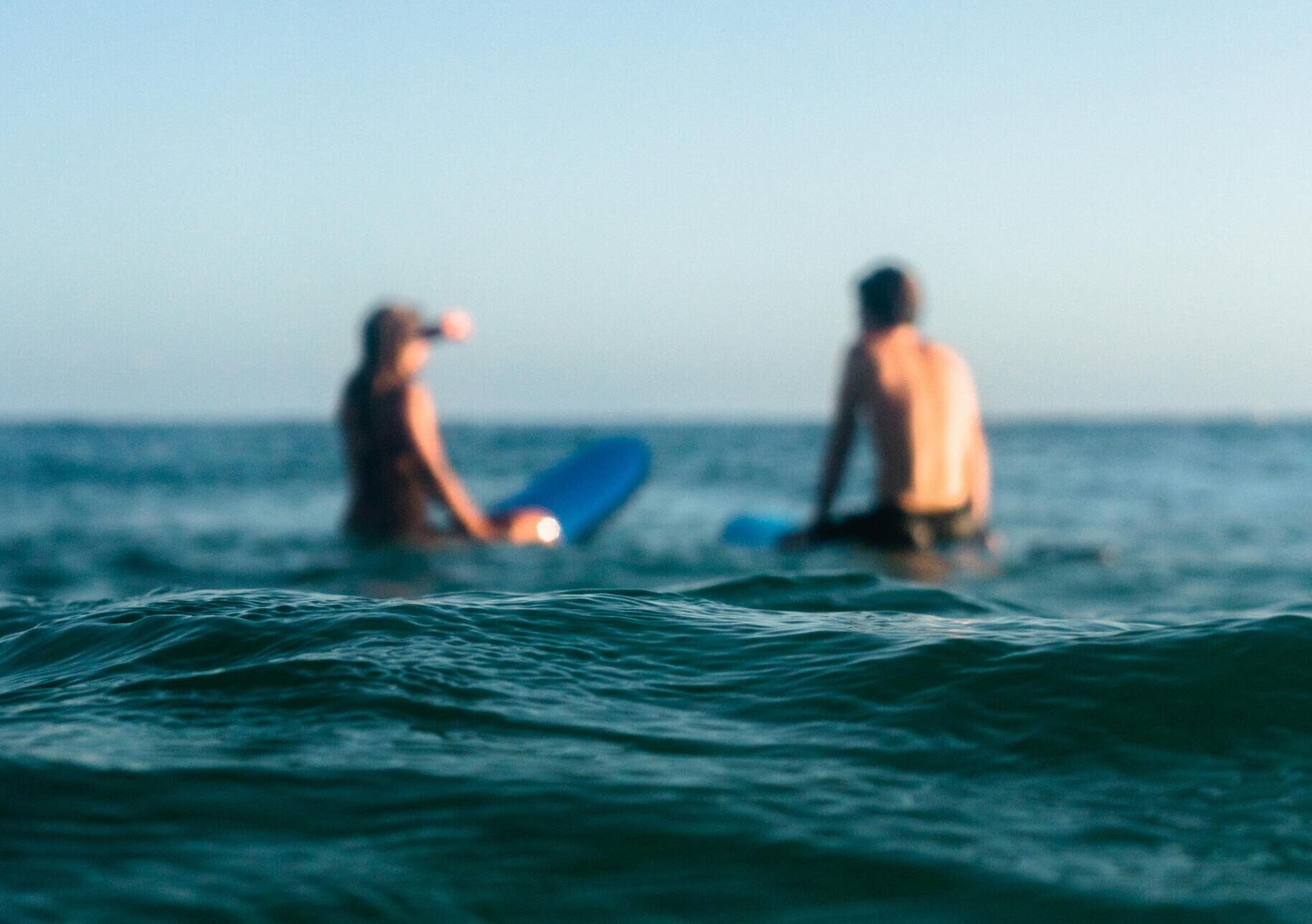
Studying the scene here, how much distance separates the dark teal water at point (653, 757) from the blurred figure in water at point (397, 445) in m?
3.69

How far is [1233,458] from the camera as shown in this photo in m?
30.2

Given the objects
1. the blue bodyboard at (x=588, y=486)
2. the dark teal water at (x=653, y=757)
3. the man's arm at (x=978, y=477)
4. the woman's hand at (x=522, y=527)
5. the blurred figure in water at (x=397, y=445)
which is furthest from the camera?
the blue bodyboard at (x=588, y=486)

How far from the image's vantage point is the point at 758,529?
29.1 feet

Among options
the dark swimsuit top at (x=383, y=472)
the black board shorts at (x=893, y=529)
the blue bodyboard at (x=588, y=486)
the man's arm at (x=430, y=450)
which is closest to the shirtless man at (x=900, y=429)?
the black board shorts at (x=893, y=529)

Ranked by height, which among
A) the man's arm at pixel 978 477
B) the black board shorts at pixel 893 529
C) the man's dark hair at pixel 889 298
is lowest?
the black board shorts at pixel 893 529

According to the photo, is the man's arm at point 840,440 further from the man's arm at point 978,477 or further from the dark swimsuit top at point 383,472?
the dark swimsuit top at point 383,472

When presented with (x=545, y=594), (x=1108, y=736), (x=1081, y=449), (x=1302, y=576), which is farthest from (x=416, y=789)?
(x=1081, y=449)

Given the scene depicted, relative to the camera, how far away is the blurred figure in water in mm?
7371

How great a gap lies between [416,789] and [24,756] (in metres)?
0.62

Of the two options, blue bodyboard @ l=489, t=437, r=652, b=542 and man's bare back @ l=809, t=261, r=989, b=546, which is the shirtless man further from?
blue bodyboard @ l=489, t=437, r=652, b=542

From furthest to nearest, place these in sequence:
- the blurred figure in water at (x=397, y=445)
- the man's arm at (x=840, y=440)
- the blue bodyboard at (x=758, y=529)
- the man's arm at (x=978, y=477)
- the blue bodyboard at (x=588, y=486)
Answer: the blue bodyboard at (x=588, y=486) → the blue bodyboard at (x=758, y=529) → the blurred figure in water at (x=397, y=445) → the man's arm at (x=978, y=477) → the man's arm at (x=840, y=440)

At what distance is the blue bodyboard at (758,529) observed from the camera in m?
8.59

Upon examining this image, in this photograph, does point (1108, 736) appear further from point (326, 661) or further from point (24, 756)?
point (24, 756)

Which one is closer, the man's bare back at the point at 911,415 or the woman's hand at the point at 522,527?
the man's bare back at the point at 911,415
